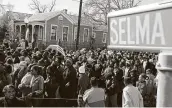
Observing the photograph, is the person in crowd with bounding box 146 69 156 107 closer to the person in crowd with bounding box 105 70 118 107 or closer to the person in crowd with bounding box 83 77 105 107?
the person in crowd with bounding box 105 70 118 107

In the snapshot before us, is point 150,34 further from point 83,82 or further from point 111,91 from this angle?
point 83,82

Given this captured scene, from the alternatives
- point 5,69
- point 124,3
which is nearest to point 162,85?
point 5,69

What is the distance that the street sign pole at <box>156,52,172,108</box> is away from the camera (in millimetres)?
1277

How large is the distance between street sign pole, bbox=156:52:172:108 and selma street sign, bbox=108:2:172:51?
5cm

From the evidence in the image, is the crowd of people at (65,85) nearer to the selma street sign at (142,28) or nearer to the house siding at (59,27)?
the selma street sign at (142,28)

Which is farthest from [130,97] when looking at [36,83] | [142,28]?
[142,28]

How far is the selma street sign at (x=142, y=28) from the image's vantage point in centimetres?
131

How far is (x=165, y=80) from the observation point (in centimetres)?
129

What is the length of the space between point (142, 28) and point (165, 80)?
0.29 meters

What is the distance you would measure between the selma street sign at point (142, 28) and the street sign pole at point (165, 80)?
0.05 metres

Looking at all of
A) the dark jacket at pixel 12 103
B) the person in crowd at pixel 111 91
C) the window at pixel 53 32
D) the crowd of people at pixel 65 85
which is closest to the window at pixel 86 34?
the window at pixel 53 32

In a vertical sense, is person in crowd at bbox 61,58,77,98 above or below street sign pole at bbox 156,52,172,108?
below

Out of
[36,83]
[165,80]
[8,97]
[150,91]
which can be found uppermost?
[165,80]

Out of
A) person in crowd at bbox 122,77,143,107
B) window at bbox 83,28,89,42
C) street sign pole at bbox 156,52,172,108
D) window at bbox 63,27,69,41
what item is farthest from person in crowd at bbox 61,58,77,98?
window at bbox 83,28,89,42
